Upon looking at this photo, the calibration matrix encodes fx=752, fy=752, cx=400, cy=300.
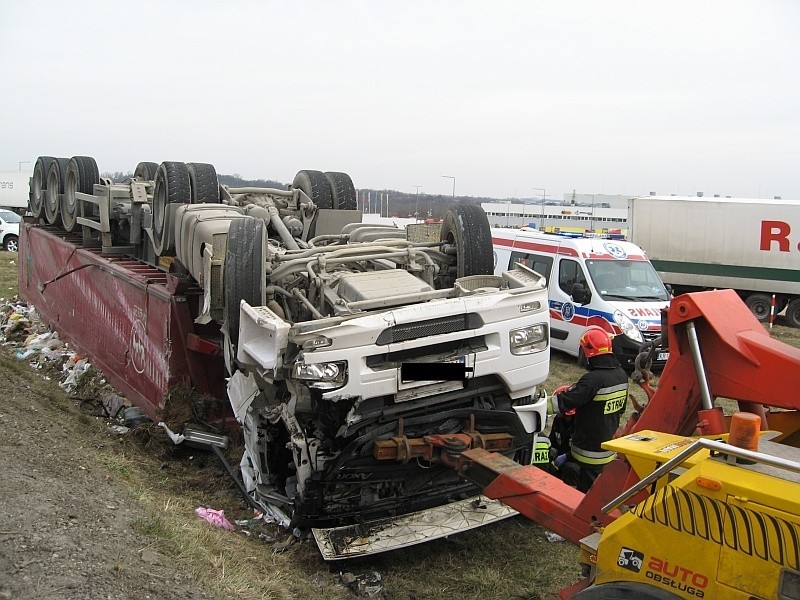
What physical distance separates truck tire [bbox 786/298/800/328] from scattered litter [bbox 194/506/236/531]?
13968 mm

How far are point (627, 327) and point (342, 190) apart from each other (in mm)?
4178

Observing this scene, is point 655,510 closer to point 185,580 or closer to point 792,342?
point 185,580

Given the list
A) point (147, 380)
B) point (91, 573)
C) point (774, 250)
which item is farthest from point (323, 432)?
point (774, 250)

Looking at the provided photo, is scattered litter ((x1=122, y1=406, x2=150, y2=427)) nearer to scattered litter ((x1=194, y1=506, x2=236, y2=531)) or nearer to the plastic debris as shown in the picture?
scattered litter ((x1=194, y1=506, x2=236, y2=531))

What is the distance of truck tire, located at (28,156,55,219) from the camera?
1133 cm

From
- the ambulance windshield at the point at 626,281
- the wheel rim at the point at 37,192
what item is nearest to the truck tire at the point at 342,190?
the ambulance windshield at the point at 626,281

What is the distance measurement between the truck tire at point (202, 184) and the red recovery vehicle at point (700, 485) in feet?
14.2

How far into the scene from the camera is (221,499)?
5.14 meters

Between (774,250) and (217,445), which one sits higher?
(774,250)

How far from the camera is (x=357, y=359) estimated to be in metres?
4.01

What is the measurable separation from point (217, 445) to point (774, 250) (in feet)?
43.3

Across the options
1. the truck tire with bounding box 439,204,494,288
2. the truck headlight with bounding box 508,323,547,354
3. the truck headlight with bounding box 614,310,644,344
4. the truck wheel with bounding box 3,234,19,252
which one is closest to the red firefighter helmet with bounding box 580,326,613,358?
the truck headlight with bounding box 508,323,547,354

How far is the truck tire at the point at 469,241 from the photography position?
5.50 metres

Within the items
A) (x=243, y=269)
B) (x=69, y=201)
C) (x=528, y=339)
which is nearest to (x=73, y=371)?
(x=69, y=201)
